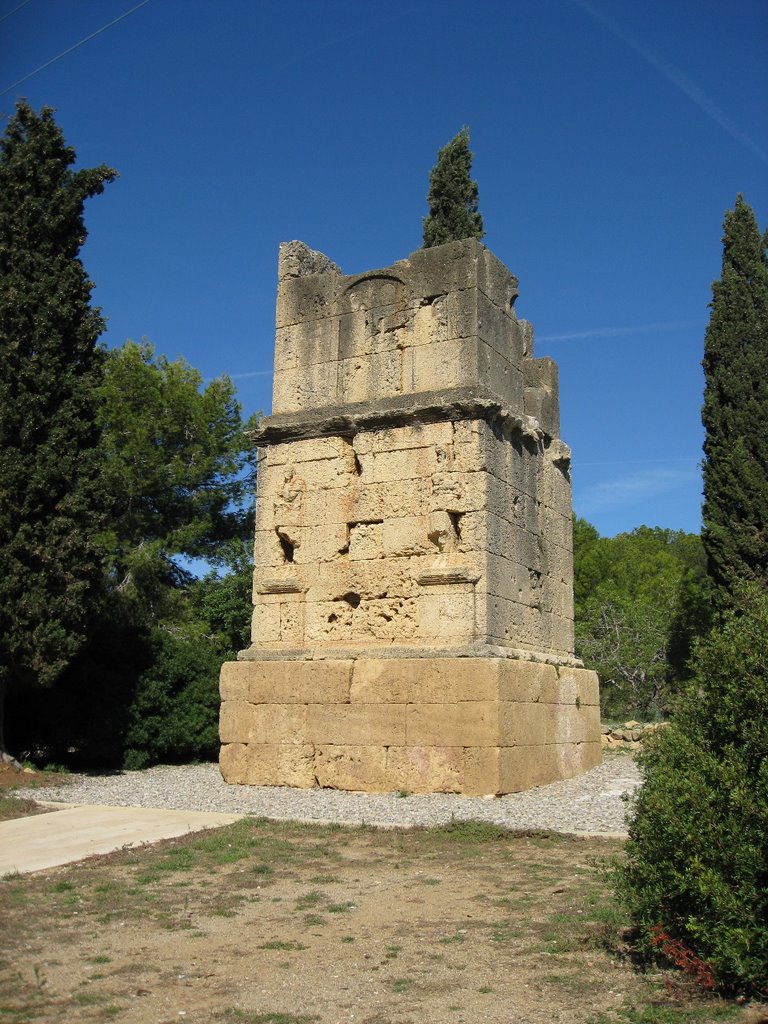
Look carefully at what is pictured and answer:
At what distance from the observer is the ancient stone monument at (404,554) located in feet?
32.6

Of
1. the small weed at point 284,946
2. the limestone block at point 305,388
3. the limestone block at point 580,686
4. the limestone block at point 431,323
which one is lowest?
the small weed at point 284,946

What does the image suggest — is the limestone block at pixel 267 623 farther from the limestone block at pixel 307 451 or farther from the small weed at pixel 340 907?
the small weed at pixel 340 907

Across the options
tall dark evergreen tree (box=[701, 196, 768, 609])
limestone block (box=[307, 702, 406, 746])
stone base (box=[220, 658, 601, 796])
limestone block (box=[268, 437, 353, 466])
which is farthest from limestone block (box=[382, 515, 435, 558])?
tall dark evergreen tree (box=[701, 196, 768, 609])

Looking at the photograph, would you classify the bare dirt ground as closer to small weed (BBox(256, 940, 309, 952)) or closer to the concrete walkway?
small weed (BBox(256, 940, 309, 952))

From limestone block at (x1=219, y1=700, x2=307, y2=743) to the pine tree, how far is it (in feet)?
40.1

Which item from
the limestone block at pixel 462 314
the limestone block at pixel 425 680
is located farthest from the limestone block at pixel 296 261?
the limestone block at pixel 425 680

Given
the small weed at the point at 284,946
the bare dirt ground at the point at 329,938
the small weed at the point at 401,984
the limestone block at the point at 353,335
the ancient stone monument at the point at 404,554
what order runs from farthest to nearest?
the limestone block at the point at 353,335 < the ancient stone monument at the point at 404,554 < the small weed at the point at 284,946 < the small weed at the point at 401,984 < the bare dirt ground at the point at 329,938

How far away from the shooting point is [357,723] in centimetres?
1021

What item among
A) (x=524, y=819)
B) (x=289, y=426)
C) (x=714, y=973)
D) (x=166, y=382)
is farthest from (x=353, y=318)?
(x=166, y=382)

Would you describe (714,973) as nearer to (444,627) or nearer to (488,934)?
(488,934)

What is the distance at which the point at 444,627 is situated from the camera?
1019 cm

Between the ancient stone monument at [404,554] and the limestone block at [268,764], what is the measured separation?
0.02 meters

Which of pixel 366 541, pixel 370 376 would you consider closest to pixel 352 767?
pixel 366 541

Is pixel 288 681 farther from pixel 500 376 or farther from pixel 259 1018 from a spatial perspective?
pixel 259 1018
